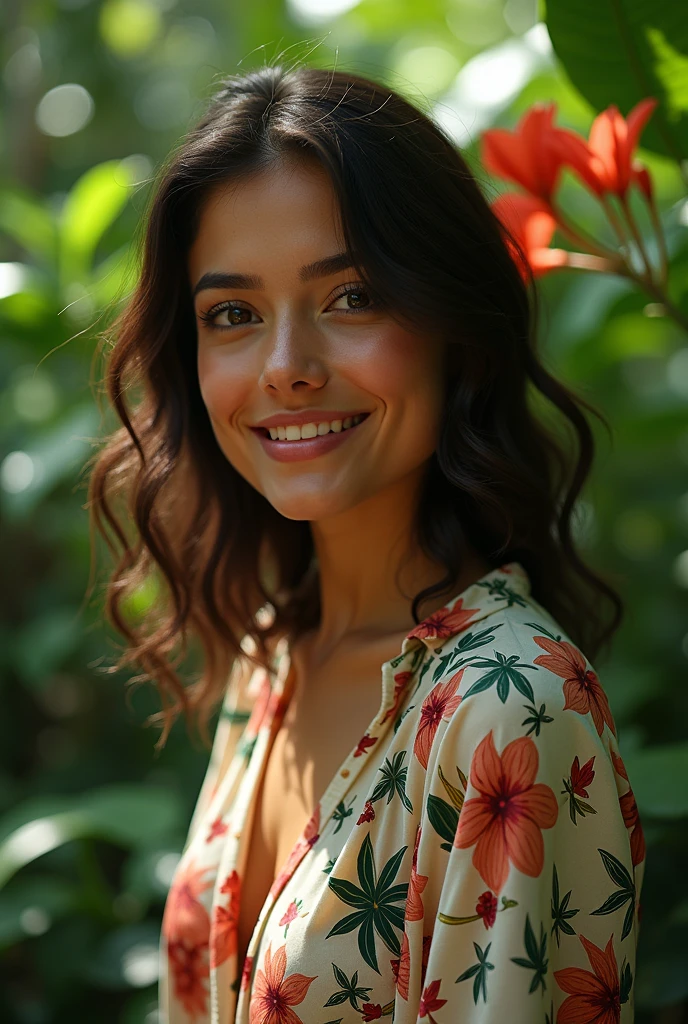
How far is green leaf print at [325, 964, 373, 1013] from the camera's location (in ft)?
3.18

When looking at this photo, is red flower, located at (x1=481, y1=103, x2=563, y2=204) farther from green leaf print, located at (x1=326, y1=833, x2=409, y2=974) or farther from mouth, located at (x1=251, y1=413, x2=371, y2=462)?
green leaf print, located at (x1=326, y1=833, x2=409, y2=974)

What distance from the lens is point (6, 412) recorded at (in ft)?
6.66

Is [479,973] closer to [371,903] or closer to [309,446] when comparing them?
[371,903]

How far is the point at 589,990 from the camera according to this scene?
88 centimetres

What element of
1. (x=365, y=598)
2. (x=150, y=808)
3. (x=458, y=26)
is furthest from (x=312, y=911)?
(x=458, y=26)

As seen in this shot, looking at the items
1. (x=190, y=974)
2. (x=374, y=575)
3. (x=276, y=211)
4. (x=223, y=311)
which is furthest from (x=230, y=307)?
(x=190, y=974)

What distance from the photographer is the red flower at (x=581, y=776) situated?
89 centimetres

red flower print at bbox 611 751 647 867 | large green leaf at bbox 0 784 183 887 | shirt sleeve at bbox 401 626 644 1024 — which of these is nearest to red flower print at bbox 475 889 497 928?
shirt sleeve at bbox 401 626 644 1024

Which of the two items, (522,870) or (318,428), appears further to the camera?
(318,428)

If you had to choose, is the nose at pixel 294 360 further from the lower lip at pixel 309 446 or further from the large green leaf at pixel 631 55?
the large green leaf at pixel 631 55

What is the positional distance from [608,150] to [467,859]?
803 millimetres

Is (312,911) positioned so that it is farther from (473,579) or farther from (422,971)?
(473,579)

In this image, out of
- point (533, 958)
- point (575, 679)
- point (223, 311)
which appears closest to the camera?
point (533, 958)

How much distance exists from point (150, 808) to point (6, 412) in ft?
2.77
